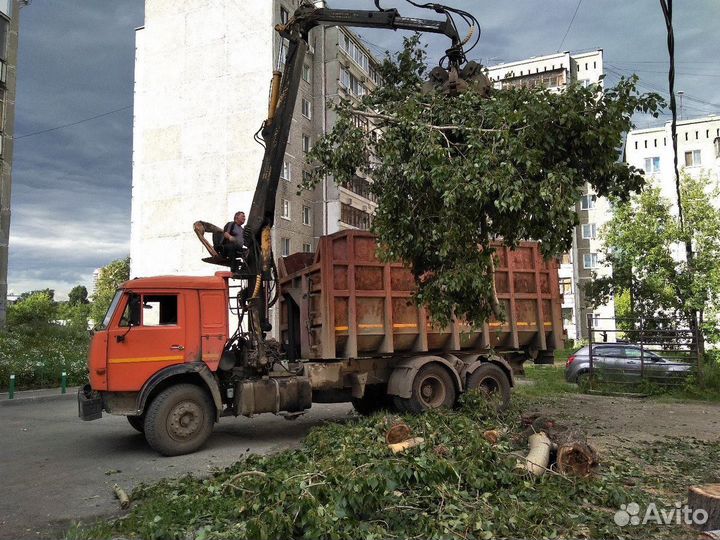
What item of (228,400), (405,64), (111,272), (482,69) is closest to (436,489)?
(228,400)

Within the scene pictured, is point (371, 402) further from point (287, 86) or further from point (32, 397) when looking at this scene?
point (32, 397)

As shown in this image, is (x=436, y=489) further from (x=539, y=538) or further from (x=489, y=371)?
(x=489, y=371)

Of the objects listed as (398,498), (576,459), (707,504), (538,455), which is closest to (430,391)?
(538,455)

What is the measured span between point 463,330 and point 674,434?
3951 millimetres

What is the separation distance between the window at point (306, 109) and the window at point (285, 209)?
6362mm

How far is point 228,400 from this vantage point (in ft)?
29.7

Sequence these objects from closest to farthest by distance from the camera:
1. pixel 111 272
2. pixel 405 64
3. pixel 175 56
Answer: pixel 405 64 < pixel 175 56 < pixel 111 272

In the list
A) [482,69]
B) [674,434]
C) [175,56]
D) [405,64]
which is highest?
[175,56]

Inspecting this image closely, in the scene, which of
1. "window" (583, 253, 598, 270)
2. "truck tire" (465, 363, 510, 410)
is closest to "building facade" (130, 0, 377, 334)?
"truck tire" (465, 363, 510, 410)

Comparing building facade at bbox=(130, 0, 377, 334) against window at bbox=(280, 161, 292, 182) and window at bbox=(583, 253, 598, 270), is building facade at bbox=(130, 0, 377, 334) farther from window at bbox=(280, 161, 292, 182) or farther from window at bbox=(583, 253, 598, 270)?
window at bbox=(583, 253, 598, 270)

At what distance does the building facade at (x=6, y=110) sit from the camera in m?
24.6

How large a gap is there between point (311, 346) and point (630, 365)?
11.0 meters

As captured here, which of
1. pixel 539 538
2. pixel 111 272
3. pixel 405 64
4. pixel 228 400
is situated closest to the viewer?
pixel 539 538

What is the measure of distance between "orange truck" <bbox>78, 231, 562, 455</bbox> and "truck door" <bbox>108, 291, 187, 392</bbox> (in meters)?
0.02
